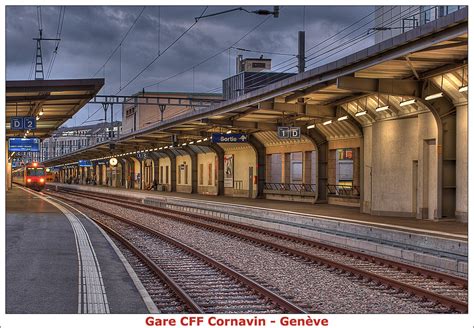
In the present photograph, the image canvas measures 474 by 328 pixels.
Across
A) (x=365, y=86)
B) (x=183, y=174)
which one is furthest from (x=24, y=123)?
(x=183, y=174)

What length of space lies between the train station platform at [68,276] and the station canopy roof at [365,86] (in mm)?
8006

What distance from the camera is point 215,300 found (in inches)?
440

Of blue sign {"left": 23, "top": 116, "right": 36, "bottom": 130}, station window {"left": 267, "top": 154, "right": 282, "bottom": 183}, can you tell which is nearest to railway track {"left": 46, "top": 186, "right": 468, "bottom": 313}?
blue sign {"left": 23, "top": 116, "right": 36, "bottom": 130}

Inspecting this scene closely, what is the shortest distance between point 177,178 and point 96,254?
1863 inches

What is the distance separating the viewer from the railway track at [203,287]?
10.5 metres

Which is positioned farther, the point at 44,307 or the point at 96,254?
the point at 96,254

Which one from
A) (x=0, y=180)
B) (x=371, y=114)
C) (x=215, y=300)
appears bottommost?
(x=215, y=300)

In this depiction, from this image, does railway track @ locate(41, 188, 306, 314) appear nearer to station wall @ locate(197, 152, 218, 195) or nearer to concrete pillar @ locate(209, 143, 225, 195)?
concrete pillar @ locate(209, 143, 225, 195)

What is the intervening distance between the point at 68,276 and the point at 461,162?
13.6m

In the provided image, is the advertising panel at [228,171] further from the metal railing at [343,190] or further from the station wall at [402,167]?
the station wall at [402,167]

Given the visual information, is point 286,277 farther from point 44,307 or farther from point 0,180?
point 0,180

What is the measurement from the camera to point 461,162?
70.2 feet

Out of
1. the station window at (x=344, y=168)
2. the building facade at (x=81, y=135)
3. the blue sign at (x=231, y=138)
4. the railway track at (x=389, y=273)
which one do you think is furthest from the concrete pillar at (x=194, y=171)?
the railway track at (x=389, y=273)

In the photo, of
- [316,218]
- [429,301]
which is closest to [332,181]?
[316,218]
